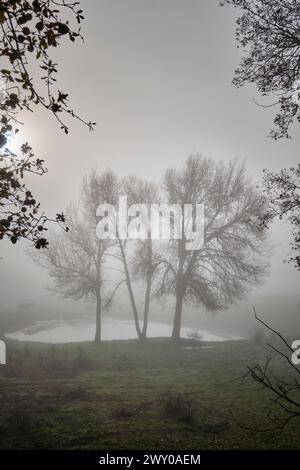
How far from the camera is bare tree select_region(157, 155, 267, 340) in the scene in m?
23.6

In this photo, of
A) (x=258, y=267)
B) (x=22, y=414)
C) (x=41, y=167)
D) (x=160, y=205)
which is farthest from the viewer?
(x=160, y=205)

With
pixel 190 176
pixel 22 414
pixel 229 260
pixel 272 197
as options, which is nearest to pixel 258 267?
pixel 229 260

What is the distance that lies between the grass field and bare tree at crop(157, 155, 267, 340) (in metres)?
6.77

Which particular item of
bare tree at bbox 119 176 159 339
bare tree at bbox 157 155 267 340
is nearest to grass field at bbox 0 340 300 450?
bare tree at bbox 157 155 267 340

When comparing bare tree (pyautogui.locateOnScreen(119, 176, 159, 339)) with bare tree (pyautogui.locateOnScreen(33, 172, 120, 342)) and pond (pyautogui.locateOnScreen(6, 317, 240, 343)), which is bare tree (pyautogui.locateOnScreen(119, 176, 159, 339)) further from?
pond (pyautogui.locateOnScreen(6, 317, 240, 343))

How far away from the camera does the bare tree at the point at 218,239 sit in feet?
77.4

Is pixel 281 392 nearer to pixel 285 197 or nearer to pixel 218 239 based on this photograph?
pixel 285 197

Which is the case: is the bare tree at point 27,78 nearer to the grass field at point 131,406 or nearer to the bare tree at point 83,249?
the grass field at point 131,406

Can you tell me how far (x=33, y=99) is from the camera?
361cm

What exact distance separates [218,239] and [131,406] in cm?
1672

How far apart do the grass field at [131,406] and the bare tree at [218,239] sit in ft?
22.2

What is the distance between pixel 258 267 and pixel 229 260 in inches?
78.3

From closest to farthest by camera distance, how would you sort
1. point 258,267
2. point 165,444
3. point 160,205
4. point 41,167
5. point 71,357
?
point 41,167 < point 165,444 < point 71,357 < point 258,267 < point 160,205
